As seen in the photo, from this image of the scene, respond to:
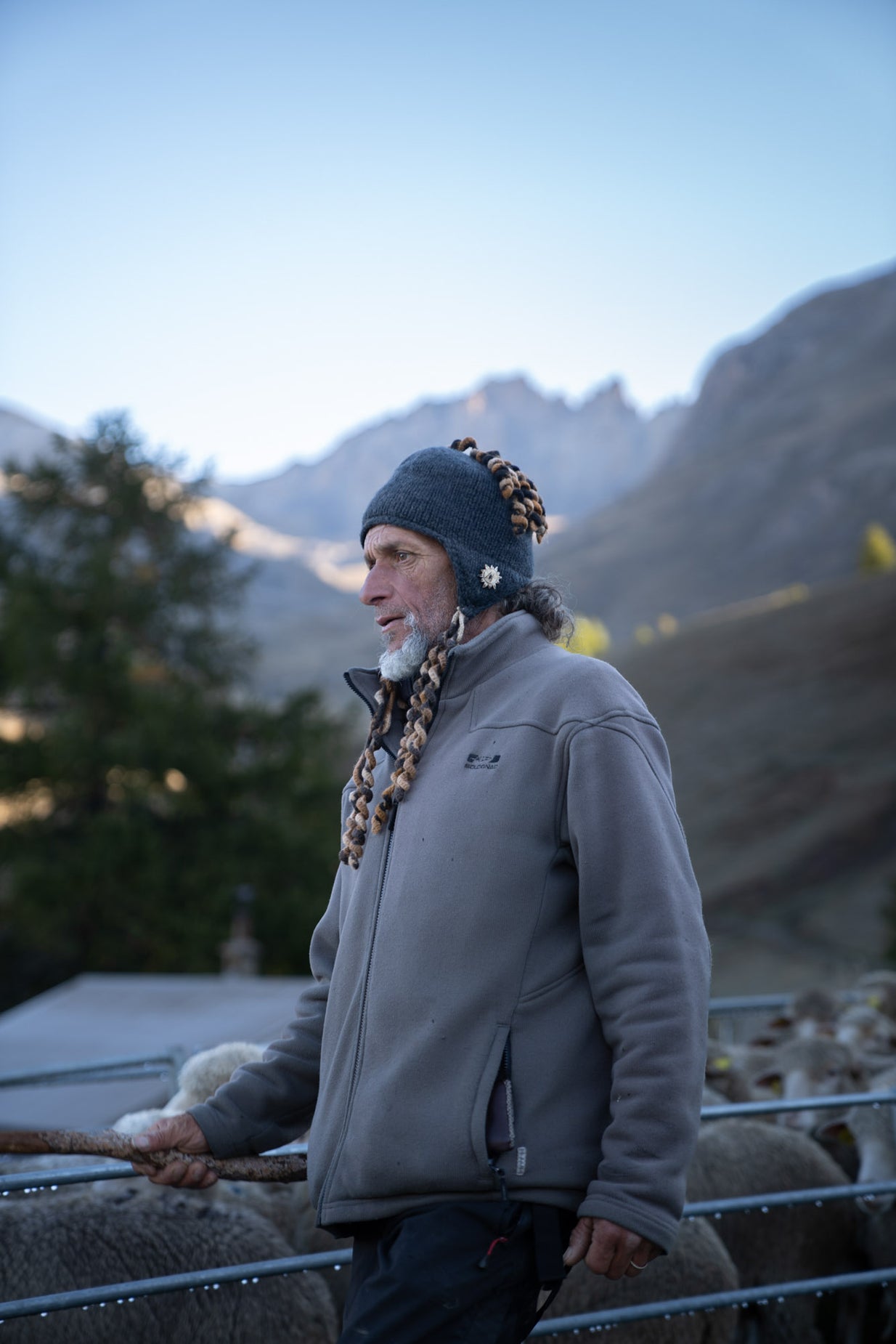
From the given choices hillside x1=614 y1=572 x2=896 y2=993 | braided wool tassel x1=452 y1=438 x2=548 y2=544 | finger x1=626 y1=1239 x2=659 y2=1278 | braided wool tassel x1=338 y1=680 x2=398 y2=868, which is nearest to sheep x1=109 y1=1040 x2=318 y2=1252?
braided wool tassel x1=338 y1=680 x2=398 y2=868

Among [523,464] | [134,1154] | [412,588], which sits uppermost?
[523,464]

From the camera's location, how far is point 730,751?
36844 mm

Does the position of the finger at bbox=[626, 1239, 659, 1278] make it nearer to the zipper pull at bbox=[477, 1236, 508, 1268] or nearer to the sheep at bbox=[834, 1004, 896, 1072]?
the zipper pull at bbox=[477, 1236, 508, 1268]

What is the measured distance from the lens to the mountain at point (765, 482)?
8300 cm

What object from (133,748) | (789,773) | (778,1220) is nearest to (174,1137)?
(778,1220)

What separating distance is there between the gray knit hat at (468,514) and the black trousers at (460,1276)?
1118 millimetres

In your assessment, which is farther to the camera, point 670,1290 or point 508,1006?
point 670,1290

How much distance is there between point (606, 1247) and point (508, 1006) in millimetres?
394

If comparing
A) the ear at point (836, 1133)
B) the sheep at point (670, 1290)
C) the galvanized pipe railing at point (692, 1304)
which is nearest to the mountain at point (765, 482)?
the ear at point (836, 1133)

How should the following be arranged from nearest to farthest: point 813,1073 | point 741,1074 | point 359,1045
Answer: point 359,1045
point 813,1073
point 741,1074

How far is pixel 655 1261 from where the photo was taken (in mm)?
3855

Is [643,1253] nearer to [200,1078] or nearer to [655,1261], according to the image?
[200,1078]

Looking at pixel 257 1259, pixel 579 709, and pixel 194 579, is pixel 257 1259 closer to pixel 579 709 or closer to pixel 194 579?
pixel 579 709

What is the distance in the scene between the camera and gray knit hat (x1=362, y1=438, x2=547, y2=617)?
247 cm
